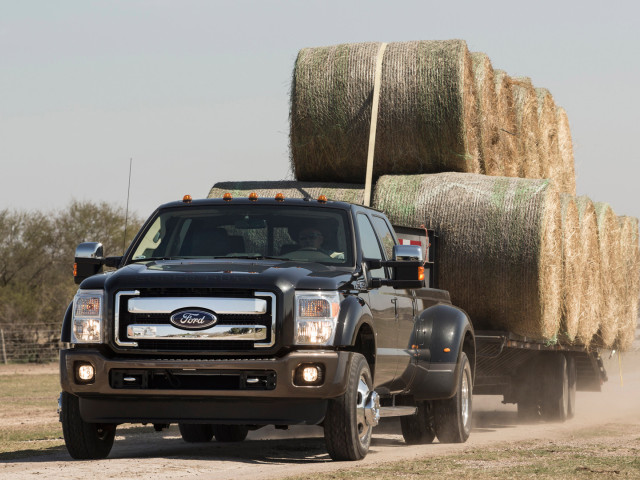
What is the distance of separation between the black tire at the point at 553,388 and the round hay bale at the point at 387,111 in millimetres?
2935

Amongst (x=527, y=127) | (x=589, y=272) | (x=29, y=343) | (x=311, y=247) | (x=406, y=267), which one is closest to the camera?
(x=406, y=267)

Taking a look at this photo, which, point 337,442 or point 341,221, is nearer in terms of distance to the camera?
point 337,442

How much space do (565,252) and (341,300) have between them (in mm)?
6397

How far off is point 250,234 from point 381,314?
1163 millimetres

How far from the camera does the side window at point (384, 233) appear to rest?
10.7 m

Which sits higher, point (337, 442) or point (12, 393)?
point (337, 442)

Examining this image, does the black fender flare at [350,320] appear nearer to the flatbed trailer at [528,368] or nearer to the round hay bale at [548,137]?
the flatbed trailer at [528,368]

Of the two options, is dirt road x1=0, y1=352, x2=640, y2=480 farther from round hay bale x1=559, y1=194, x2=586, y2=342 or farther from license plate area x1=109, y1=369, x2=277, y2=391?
round hay bale x1=559, y1=194, x2=586, y2=342

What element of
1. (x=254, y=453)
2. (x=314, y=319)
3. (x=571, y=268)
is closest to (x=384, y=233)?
(x=254, y=453)

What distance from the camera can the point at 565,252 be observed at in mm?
14398

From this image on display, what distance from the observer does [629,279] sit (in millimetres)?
18641

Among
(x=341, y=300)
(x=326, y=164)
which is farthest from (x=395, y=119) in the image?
(x=341, y=300)

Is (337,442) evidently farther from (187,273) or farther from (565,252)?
(565,252)

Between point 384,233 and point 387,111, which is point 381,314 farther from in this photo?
point 387,111
